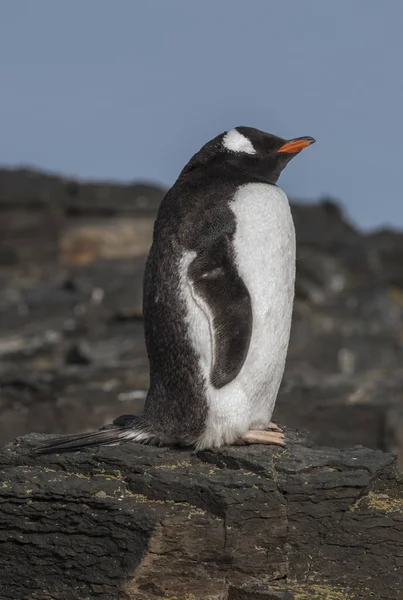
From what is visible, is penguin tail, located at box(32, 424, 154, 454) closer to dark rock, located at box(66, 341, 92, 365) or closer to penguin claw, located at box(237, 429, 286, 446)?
penguin claw, located at box(237, 429, 286, 446)

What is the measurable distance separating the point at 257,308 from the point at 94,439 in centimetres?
111

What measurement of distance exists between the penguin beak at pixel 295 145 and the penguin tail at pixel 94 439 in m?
1.74

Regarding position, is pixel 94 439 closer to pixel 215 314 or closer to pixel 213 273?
pixel 215 314

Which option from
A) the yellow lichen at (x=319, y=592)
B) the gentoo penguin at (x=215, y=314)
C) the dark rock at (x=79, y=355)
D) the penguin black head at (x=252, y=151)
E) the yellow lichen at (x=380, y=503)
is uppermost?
the penguin black head at (x=252, y=151)

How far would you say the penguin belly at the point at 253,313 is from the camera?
6.15m

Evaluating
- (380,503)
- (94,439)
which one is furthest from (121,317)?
(380,503)

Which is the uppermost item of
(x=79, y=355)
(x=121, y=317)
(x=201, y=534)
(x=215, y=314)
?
(x=215, y=314)

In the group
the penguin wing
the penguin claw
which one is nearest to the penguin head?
the penguin wing

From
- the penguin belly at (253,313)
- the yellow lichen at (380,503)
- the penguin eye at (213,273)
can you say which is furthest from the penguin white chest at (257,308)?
the yellow lichen at (380,503)

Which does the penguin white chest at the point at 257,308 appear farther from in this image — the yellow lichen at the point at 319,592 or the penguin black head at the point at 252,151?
the yellow lichen at the point at 319,592

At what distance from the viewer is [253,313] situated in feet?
20.5

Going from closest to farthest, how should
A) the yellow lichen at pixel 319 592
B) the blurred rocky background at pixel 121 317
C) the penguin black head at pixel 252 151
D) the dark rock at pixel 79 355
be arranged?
the yellow lichen at pixel 319 592 → the penguin black head at pixel 252 151 → the blurred rocky background at pixel 121 317 → the dark rock at pixel 79 355

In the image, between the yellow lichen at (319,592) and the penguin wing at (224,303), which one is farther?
the penguin wing at (224,303)

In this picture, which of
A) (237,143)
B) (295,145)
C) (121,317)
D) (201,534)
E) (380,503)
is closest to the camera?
(201,534)
